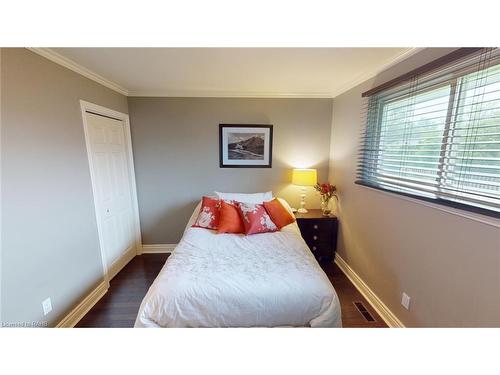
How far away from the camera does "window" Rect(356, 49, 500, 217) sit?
1.08 meters

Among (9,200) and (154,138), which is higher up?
(154,138)

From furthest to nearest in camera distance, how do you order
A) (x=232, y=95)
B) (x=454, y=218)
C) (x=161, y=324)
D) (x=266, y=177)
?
(x=266, y=177) < (x=232, y=95) < (x=161, y=324) < (x=454, y=218)

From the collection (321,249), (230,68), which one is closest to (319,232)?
(321,249)

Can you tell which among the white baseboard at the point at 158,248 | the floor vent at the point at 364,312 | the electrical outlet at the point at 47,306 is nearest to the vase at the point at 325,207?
the floor vent at the point at 364,312

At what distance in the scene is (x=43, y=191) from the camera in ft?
5.02

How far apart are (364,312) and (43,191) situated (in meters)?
2.89

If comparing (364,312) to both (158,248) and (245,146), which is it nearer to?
(245,146)

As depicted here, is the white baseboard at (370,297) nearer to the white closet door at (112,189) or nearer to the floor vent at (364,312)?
the floor vent at (364,312)

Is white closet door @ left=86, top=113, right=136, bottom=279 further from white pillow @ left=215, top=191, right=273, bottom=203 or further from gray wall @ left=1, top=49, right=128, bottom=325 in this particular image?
white pillow @ left=215, top=191, right=273, bottom=203
